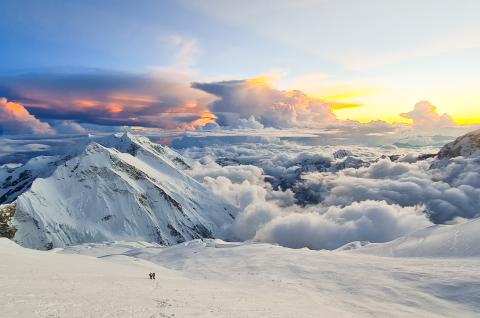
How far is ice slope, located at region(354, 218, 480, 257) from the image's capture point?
74.6 m

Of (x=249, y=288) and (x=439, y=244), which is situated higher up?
(x=249, y=288)

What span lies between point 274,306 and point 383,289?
24.7 m

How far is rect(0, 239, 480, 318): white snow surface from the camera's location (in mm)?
27141

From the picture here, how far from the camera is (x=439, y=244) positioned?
273ft

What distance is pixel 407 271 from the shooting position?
207ft

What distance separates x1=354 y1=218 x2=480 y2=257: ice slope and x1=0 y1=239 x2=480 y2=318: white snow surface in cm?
616

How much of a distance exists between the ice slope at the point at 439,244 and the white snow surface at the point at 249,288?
20.2ft

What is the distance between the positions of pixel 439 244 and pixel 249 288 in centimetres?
5114

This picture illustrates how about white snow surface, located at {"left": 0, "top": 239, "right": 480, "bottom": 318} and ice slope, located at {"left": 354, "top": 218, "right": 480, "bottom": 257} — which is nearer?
white snow surface, located at {"left": 0, "top": 239, "right": 480, "bottom": 318}

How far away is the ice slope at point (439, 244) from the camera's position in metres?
74.6

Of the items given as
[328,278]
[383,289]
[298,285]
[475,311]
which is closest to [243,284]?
[298,285]

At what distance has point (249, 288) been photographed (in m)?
54.3

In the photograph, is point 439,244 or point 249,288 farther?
point 439,244

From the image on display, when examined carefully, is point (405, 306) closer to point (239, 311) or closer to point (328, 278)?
point (328, 278)
